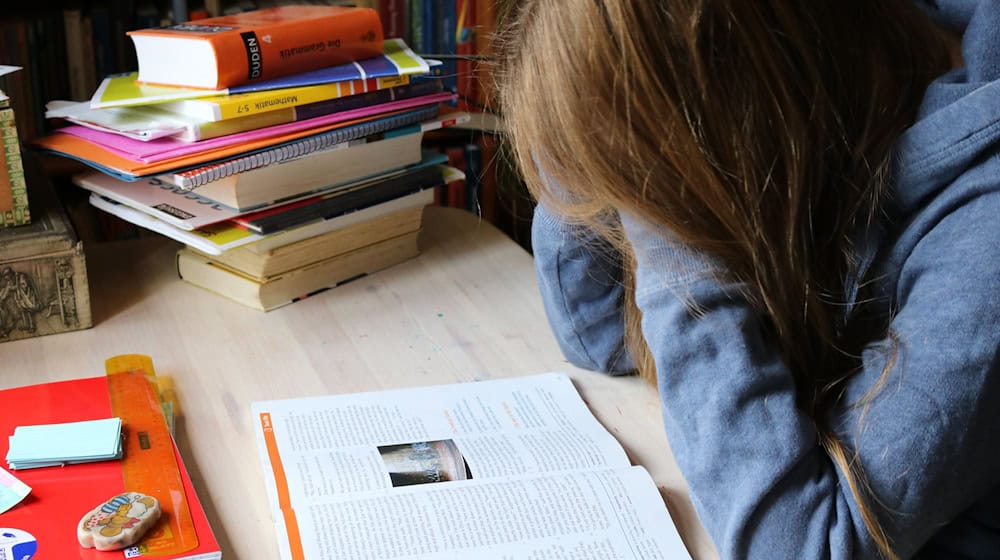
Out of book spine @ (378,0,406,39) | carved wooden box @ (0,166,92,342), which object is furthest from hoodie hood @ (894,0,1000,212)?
book spine @ (378,0,406,39)

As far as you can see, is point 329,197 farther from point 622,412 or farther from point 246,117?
point 622,412

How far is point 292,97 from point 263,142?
59 millimetres

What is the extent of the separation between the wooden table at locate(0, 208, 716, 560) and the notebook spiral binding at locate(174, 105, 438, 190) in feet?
0.53

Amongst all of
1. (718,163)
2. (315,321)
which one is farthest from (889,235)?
(315,321)

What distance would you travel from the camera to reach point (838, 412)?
71 cm

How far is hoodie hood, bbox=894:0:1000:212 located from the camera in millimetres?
655

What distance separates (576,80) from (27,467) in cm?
52

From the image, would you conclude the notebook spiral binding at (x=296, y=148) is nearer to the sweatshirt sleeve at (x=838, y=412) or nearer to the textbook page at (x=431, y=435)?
the textbook page at (x=431, y=435)

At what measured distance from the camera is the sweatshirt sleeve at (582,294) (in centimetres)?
97

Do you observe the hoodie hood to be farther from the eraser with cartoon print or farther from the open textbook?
the eraser with cartoon print

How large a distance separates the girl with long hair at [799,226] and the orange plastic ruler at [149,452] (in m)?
0.36

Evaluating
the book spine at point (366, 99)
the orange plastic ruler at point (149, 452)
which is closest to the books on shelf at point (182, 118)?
the book spine at point (366, 99)

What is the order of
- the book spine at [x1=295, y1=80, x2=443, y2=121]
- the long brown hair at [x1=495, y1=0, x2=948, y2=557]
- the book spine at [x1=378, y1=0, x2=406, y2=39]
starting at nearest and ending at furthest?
the long brown hair at [x1=495, y1=0, x2=948, y2=557]
the book spine at [x1=295, y1=80, x2=443, y2=121]
the book spine at [x1=378, y1=0, x2=406, y2=39]

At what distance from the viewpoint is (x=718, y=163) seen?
26.6 inches
